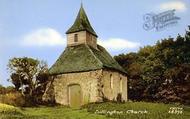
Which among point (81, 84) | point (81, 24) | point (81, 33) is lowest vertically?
point (81, 84)

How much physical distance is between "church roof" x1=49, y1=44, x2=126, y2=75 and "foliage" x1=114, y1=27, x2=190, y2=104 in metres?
8.65

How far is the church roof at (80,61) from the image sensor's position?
4900cm

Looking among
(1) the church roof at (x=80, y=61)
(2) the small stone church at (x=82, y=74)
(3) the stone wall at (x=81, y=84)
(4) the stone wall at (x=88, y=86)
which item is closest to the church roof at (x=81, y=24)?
(2) the small stone church at (x=82, y=74)

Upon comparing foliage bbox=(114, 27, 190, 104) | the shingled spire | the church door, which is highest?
the shingled spire

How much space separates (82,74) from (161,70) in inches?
715

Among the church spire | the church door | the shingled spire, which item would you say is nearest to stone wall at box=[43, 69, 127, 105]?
the church door

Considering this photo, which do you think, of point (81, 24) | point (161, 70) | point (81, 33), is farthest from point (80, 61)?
point (161, 70)

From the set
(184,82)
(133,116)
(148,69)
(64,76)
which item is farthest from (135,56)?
(133,116)

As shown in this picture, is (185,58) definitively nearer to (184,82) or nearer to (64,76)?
(184,82)

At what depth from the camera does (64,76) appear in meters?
50.4

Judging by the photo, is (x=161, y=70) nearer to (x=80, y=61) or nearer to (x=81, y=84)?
(x=80, y=61)

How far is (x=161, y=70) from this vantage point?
63.1 meters

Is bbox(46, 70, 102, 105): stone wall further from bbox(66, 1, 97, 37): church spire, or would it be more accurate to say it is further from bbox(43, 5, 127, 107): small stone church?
bbox(66, 1, 97, 37): church spire

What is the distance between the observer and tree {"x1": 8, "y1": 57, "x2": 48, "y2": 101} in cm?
4631
